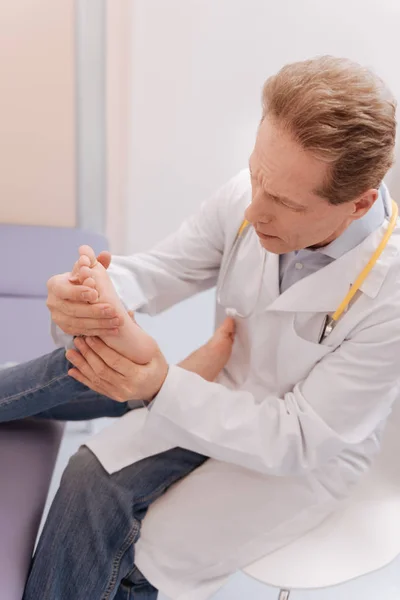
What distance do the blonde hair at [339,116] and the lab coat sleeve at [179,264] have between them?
0.36m

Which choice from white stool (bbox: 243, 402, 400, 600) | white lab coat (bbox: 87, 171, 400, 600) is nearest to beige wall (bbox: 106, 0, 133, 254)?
white lab coat (bbox: 87, 171, 400, 600)

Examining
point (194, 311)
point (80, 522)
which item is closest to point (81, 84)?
point (194, 311)

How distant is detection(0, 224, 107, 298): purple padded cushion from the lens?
5.74ft

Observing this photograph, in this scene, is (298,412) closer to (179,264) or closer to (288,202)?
(288,202)

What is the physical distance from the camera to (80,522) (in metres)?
1.10

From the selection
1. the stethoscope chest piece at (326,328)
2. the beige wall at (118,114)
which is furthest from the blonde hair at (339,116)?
the beige wall at (118,114)

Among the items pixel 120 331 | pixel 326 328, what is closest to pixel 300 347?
pixel 326 328

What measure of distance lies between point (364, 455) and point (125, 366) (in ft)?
1.53

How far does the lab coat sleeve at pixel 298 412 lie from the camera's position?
1.04 metres

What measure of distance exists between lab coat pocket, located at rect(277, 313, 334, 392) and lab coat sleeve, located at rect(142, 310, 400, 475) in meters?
0.03

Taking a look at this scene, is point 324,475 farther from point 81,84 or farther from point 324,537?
point 81,84

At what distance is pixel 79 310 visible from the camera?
1065 mm

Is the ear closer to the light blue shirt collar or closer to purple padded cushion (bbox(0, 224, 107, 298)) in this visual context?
the light blue shirt collar

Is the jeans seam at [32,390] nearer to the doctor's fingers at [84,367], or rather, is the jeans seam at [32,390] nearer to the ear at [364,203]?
the doctor's fingers at [84,367]
